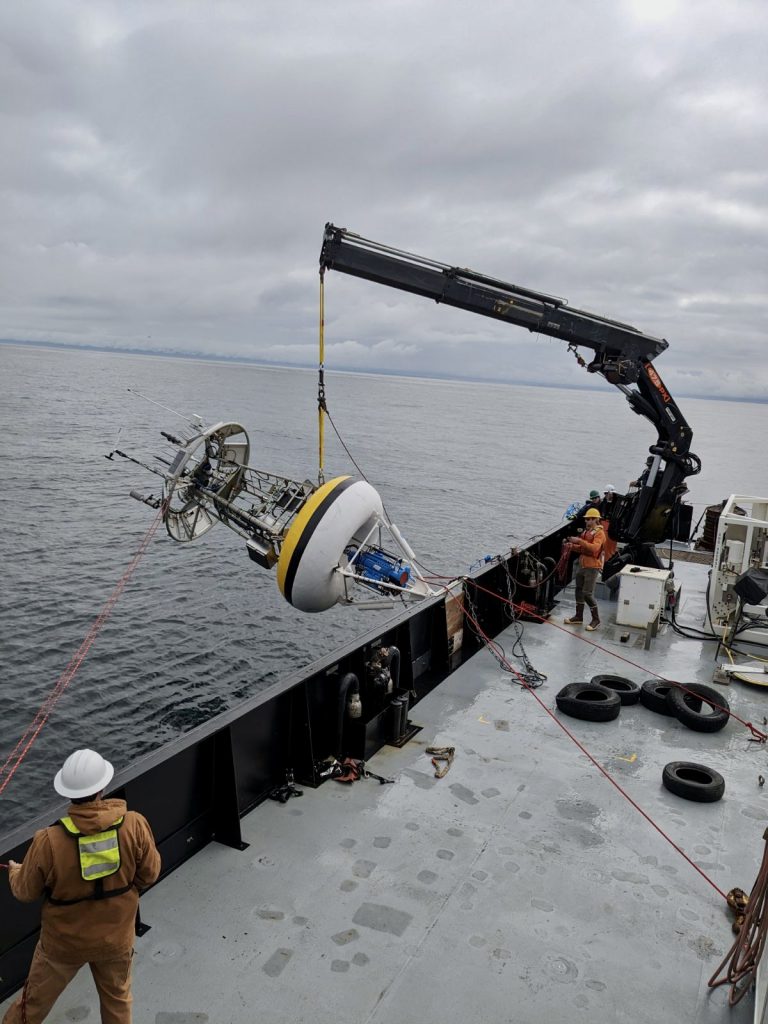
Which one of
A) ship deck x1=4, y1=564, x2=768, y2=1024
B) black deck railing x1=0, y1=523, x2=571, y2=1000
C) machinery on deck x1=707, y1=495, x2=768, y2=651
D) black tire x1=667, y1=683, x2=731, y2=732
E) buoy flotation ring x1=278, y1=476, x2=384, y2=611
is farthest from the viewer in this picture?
machinery on deck x1=707, y1=495, x2=768, y2=651

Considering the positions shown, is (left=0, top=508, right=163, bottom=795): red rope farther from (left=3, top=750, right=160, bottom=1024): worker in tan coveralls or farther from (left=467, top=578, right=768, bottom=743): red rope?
(left=3, top=750, right=160, bottom=1024): worker in tan coveralls

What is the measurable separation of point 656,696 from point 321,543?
4.07 meters

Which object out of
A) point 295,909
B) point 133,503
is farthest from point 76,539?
point 295,909

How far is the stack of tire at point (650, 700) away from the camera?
7691 millimetres

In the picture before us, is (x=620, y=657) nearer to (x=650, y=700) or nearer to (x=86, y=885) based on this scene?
(x=650, y=700)

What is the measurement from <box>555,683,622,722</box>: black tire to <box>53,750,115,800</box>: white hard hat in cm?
563

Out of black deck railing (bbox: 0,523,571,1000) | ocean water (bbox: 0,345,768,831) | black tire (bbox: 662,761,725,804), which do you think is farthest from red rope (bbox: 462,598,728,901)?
ocean water (bbox: 0,345,768,831)

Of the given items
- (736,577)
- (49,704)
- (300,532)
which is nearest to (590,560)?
(736,577)

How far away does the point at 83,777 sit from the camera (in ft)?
10.7

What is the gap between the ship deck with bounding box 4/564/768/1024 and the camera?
13.3 feet

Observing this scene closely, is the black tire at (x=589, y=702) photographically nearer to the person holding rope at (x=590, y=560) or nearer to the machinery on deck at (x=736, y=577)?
the person holding rope at (x=590, y=560)

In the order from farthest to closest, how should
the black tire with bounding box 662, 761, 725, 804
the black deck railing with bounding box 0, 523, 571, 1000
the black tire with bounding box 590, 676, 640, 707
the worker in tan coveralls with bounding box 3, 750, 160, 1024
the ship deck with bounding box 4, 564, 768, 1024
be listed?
the black tire with bounding box 590, 676, 640, 707 → the black tire with bounding box 662, 761, 725, 804 → the black deck railing with bounding box 0, 523, 571, 1000 → the ship deck with bounding box 4, 564, 768, 1024 → the worker in tan coveralls with bounding box 3, 750, 160, 1024

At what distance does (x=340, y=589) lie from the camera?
8.55 metres

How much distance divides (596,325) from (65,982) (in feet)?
39.9
